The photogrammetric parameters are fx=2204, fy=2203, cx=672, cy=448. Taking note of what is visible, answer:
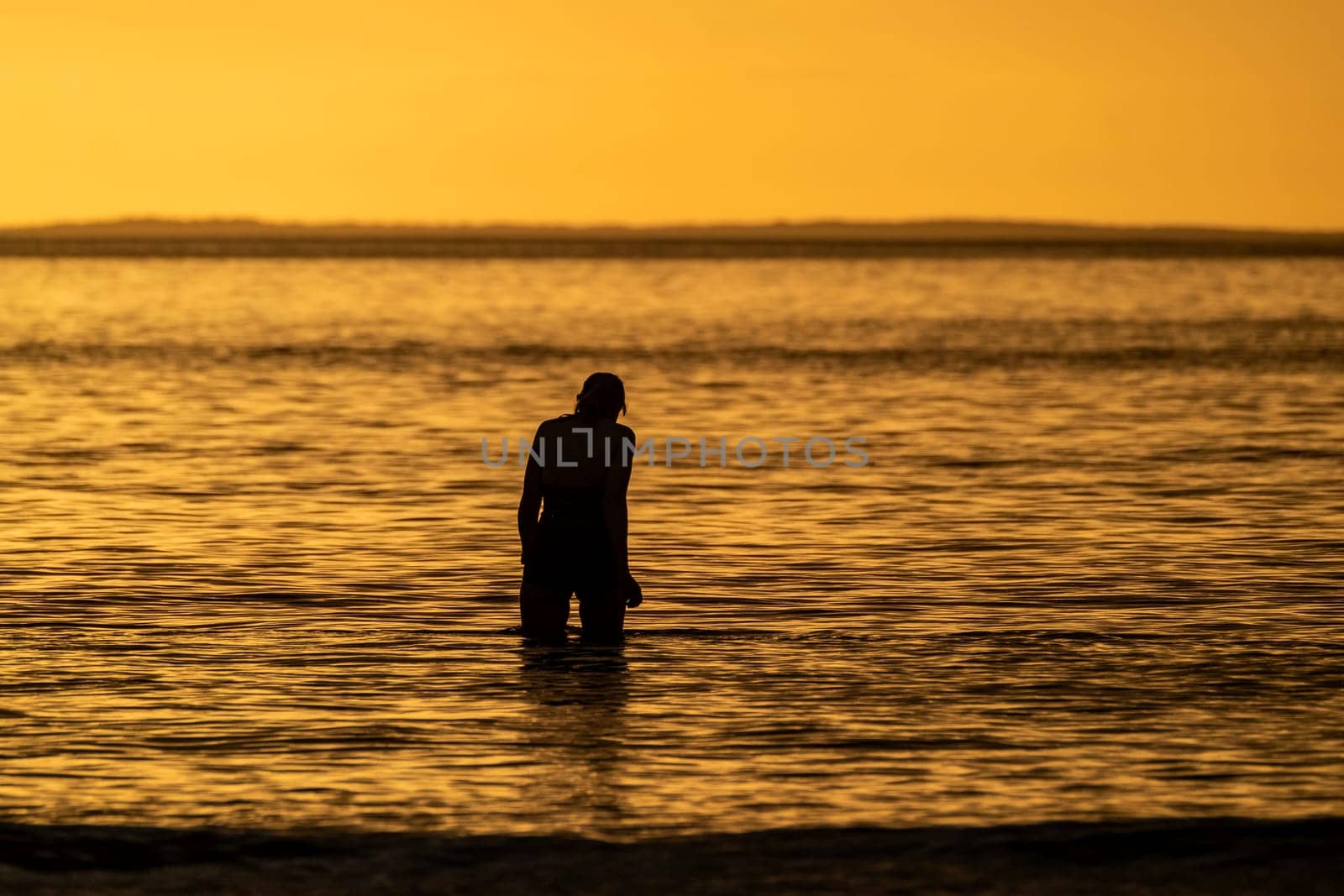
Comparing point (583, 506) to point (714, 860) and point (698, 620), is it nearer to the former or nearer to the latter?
point (698, 620)

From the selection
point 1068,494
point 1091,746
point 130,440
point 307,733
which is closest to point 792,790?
point 1091,746

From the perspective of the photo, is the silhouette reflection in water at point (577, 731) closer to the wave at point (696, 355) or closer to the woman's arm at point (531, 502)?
the woman's arm at point (531, 502)

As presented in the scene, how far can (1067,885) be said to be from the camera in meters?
8.52

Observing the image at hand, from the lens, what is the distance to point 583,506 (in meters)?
13.1

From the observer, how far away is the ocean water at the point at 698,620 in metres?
10.2

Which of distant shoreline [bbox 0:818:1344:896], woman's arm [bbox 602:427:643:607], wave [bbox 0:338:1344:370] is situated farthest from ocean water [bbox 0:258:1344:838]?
wave [bbox 0:338:1344:370]

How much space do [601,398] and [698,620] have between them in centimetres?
294

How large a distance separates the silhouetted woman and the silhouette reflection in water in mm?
432

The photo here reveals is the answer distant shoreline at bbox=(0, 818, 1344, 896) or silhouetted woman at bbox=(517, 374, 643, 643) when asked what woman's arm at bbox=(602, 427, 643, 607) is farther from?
distant shoreline at bbox=(0, 818, 1344, 896)

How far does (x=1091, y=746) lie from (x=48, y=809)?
16.4 feet

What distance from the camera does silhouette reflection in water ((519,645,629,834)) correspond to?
32.2ft

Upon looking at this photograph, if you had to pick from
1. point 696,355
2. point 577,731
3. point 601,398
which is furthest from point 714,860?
point 696,355

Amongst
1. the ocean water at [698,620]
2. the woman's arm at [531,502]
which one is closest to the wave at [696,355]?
the ocean water at [698,620]

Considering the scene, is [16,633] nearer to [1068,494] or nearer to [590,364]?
[1068,494]
